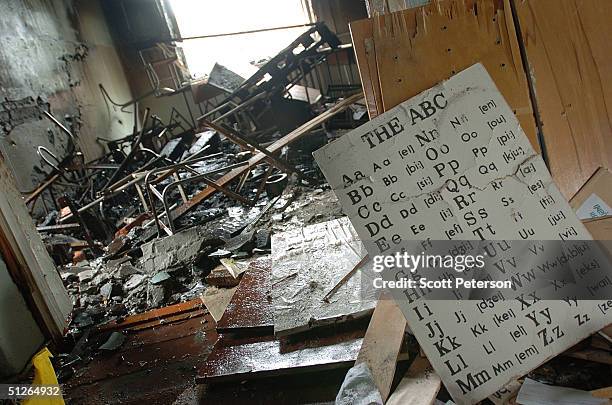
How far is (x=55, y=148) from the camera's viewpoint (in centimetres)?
797

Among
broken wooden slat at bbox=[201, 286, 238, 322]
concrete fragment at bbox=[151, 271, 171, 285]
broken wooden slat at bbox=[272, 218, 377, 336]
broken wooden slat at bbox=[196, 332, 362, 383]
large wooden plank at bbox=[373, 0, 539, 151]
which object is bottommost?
concrete fragment at bbox=[151, 271, 171, 285]

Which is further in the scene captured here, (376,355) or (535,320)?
(376,355)

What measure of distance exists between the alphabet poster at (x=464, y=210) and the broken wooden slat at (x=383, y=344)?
1.05 feet

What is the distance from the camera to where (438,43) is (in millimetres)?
1663

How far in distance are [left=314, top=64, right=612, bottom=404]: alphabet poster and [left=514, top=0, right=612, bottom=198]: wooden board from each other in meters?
0.31

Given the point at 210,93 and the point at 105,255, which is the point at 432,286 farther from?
the point at 210,93

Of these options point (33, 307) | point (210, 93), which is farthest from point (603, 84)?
point (210, 93)

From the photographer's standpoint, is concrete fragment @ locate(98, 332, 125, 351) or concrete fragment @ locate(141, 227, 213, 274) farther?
concrete fragment @ locate(141, 227, 213, 274)

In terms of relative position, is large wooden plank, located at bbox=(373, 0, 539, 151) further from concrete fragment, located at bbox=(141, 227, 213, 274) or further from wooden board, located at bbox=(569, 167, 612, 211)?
concrete fragment, located at bbox=(141, 227, 213, 274)

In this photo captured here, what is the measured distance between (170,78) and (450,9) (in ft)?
40.0

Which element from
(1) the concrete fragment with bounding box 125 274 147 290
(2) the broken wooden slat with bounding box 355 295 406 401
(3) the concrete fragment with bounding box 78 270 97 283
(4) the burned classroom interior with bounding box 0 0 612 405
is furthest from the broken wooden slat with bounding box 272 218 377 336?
(3) the concrete fragment with bounding box 78 270 97 283

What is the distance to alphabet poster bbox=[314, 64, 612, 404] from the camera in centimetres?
150

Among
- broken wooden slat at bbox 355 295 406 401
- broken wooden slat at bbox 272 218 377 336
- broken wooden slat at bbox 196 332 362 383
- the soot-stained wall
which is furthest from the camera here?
the soot-stained wall

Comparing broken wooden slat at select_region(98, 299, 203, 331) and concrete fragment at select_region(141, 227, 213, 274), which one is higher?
concrete fragment at select_region(141, 227, 213, 274)
